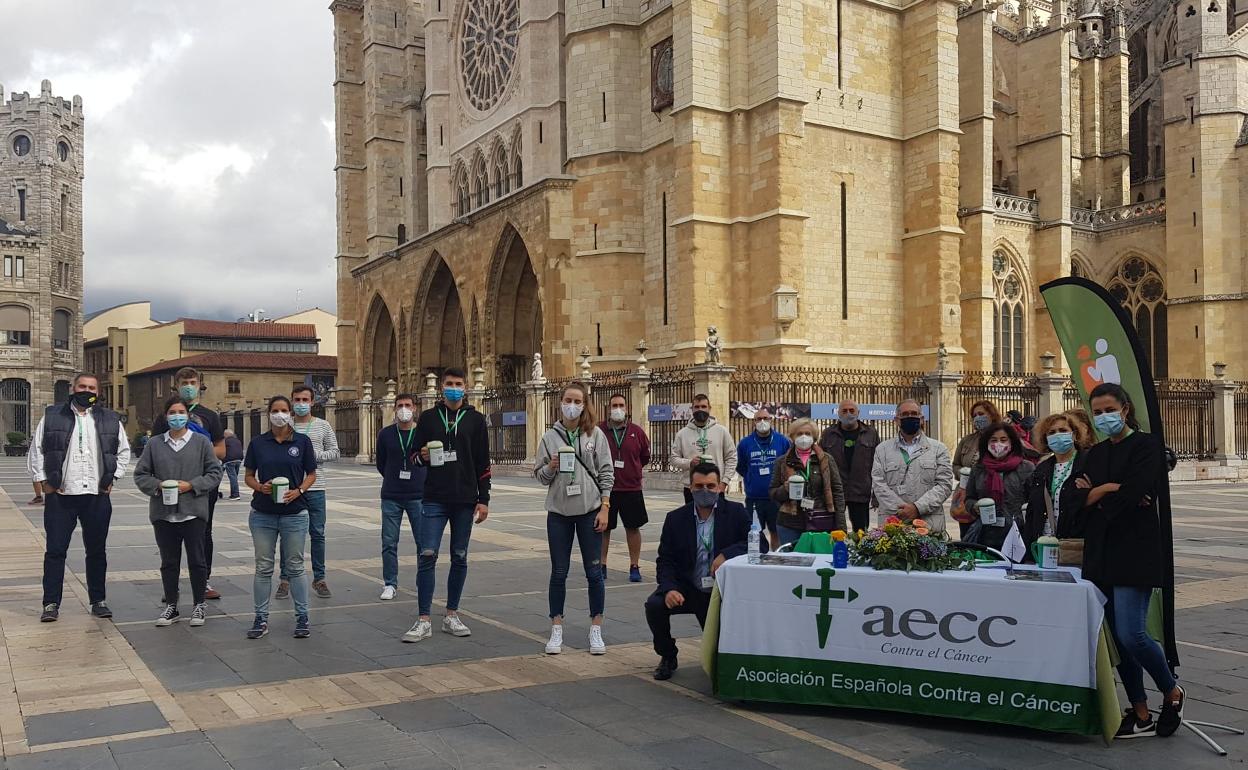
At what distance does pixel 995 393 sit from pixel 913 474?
17.3m

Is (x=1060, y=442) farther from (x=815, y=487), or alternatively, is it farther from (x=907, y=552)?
(x=815, y=487)

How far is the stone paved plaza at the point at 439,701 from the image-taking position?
16.3 feet

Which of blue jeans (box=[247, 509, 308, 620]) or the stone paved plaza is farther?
blue jeans (box=[247, 509, 308, 620])

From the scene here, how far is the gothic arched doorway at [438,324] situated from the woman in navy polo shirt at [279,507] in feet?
108

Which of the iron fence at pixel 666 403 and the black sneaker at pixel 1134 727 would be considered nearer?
the black sneaker at pixel 1134 727

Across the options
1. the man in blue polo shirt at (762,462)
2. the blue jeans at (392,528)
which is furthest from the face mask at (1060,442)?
the blue jeans at (392,528)

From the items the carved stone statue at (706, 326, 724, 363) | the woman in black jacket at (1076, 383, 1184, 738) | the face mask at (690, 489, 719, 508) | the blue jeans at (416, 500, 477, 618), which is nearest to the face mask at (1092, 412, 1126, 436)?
the woman in black jacket at (1076, 383, 1184, 738)

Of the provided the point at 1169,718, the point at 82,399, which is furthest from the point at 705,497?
A: the point at 82,399

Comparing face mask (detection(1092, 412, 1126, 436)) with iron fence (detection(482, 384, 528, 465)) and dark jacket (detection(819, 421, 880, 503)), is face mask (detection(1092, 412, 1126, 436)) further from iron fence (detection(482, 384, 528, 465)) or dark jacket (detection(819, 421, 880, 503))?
iron fence (detection(482, 384, 528, 465))

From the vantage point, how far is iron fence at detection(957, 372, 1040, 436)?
24.1m

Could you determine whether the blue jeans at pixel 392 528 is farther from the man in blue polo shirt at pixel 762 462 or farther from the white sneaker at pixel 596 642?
the man in blue polo shirt at pixel 762 462

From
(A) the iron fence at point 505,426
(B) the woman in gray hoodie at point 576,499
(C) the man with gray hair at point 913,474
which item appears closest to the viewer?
(B) the woman in gray hoodie at point 576,499

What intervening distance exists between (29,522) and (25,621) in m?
9.41

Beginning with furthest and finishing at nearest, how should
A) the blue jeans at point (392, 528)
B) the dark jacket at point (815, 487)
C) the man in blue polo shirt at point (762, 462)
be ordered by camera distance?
the man in blue polo shirt at point (762, 462)
the blue jeans at point (392, 528)
the dark jacket at point (815, 487)
